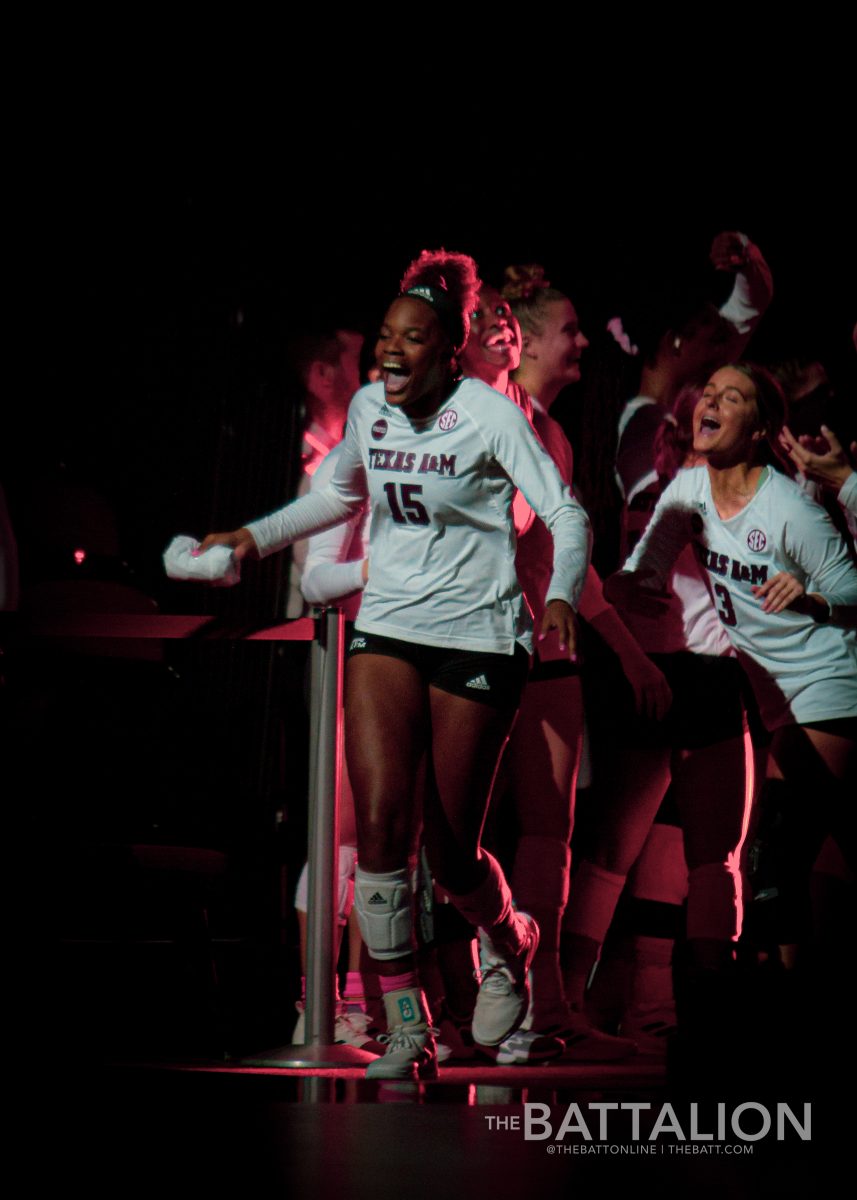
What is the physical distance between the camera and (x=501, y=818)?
551cm

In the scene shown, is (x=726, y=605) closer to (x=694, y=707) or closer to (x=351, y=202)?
(x=694, y=707)

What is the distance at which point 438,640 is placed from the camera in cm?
354

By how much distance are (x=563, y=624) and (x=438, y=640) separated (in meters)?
0.35

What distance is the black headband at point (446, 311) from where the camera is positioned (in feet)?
12.2

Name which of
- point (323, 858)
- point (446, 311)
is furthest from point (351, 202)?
point (323, 858)

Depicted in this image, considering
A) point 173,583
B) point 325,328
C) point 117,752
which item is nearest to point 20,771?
point 117,752

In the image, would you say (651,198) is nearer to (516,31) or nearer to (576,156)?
(576,156)

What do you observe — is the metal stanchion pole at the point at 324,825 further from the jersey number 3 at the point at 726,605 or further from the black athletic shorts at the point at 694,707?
the jersey number 3 at the point at 726,605

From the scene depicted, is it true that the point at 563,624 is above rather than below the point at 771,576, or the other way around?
below

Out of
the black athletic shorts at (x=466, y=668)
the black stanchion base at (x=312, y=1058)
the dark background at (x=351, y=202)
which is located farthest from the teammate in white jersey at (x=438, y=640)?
the dark background at (x=351, y=202)

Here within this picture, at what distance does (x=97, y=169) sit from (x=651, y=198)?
2120 millimetres

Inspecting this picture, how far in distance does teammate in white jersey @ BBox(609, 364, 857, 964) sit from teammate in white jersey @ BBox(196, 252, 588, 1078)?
73cm

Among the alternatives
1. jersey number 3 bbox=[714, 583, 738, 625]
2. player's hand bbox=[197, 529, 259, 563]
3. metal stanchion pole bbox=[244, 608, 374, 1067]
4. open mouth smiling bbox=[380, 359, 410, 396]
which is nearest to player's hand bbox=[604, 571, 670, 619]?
jersey number 3 bbox=[714, 583, 738, 625]
